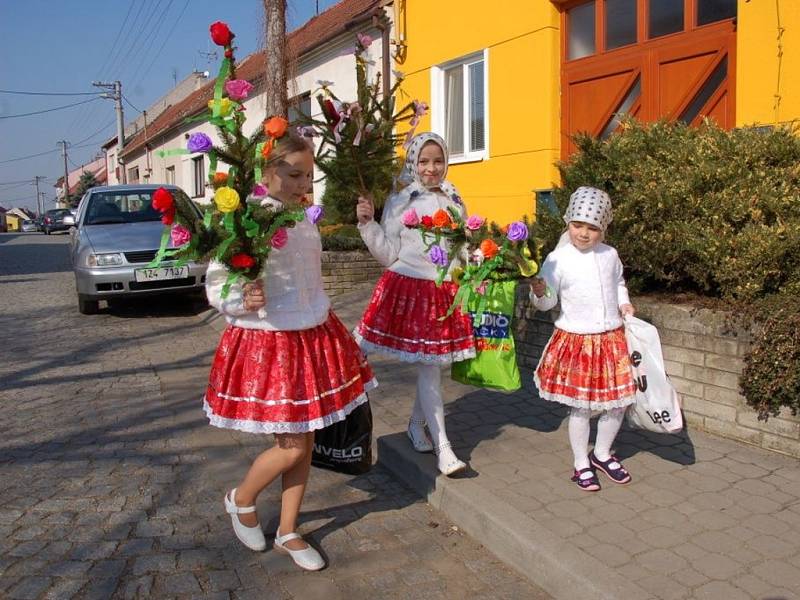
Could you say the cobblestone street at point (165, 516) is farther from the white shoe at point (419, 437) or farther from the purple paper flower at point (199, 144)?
the purple paper flower at point (199, 144)

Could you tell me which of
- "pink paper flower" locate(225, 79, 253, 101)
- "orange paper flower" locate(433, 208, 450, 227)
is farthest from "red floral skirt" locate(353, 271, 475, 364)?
"pink paper flower" locate(225, 79, 253, 101)

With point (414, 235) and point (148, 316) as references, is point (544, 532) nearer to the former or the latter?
point (414, 235)

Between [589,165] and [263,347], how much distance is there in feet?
11.9

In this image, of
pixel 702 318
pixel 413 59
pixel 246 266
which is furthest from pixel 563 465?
pixel 413 59

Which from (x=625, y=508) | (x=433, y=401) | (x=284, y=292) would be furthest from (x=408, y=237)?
(x=625, y=508)

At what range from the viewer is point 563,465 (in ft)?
13.5

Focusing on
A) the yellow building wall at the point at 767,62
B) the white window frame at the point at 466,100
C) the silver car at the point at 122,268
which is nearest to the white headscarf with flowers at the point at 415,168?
the yellow building wall at the point at 767,62

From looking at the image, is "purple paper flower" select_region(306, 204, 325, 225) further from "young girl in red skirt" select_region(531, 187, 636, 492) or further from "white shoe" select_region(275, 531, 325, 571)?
"white shoe" select_region(275, 531, 325, 571)

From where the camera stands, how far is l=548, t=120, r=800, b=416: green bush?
4.18m

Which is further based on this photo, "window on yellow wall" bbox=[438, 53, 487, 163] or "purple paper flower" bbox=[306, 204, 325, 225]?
"window on yellow wall" bbox=[438, 53, 487, 163]

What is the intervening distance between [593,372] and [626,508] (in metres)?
0.69

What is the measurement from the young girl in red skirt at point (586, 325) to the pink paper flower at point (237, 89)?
67.3 inches

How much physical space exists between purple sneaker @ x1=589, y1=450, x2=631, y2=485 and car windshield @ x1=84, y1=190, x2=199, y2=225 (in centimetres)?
816

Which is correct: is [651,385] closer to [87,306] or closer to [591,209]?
[591,209]
